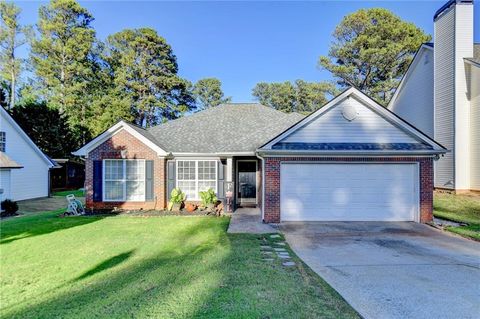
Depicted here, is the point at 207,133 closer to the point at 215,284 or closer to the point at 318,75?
the point at 215,284

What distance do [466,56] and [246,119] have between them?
41.5ft

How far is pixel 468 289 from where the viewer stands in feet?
15.6

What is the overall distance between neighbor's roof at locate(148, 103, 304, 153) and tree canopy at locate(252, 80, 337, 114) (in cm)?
2318

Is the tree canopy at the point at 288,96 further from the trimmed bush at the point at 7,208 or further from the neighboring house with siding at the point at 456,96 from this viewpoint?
the trimmed bush at the point at 7,208

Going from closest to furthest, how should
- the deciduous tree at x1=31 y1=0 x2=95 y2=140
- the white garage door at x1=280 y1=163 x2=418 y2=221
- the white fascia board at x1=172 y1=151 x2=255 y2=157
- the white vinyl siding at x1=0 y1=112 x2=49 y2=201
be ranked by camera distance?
the white garage door at x1=280 y1=163 x2=418 y2=221, the white fascia board at x1=172 y1=151 x2=255 y2=157, the white vinyl siding at x1=0 y1=112 x2=49 y2=201, the deciduous tree at x1=31 y1=0 x2=95 y2=140

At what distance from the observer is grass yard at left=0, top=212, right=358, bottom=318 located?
395 centimetres

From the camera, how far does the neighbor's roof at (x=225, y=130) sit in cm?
1411

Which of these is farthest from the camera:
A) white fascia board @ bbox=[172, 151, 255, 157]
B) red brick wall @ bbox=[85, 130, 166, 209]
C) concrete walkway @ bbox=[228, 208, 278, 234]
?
red brick wall @ bbox=[85, 130, 166, 209]

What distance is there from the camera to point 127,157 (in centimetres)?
1333

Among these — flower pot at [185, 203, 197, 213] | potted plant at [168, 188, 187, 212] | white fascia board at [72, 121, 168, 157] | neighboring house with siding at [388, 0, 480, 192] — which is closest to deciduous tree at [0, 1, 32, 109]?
white fascia board at [72, 121, 168, 157]

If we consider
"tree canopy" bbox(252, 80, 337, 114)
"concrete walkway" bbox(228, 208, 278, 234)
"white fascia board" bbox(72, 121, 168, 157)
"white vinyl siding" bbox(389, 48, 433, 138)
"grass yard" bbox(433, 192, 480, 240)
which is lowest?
"concrete walkway" bbox(228, 208, 278, 234)

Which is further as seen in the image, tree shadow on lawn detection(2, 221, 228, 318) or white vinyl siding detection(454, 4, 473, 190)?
white vinyl siding detection(454, 4, 473, 190)

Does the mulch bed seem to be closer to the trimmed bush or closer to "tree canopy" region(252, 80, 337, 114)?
the trimmed bush

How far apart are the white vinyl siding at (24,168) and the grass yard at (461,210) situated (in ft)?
70.8
